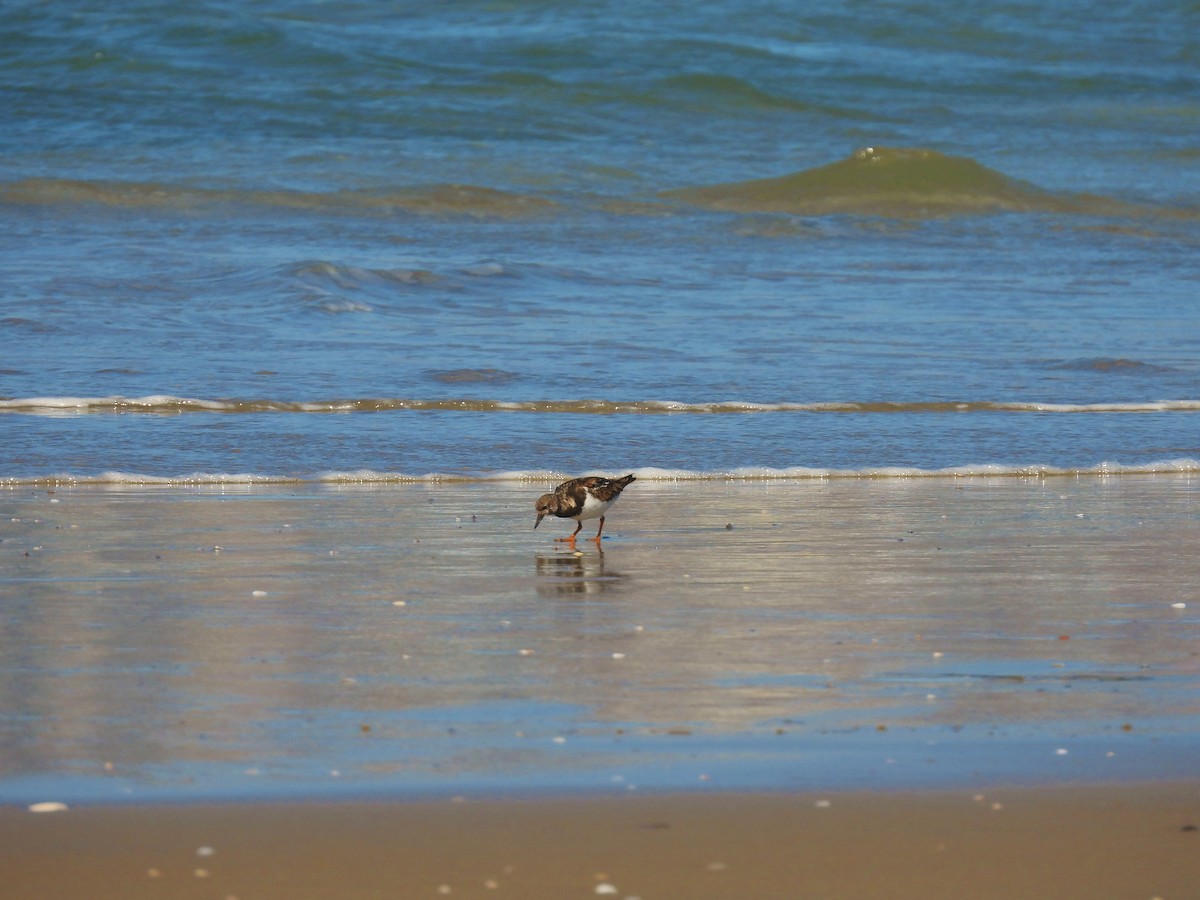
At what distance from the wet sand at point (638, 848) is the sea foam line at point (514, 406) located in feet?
22.8

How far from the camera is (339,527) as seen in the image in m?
6.72

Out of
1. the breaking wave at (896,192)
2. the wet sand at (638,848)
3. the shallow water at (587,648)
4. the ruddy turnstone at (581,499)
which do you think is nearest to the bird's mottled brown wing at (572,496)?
the ruddy turnstone at (581,499)

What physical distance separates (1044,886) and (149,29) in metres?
27.2

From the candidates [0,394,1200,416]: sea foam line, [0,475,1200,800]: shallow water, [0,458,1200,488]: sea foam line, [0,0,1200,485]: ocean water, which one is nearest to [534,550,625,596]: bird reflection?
[0,475,1200,800]: shallow water

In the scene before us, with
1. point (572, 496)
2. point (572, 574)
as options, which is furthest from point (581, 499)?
point (572, 574)

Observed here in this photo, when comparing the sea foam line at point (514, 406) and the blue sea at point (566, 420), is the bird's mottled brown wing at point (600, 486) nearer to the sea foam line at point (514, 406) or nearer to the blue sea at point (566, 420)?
the blue sea at point (566, 420)

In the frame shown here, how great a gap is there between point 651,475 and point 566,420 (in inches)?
60.9

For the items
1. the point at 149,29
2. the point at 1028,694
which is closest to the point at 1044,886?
the point at 1028,694

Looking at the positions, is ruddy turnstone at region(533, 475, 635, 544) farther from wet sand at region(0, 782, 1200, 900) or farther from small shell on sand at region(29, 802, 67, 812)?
small shell on sand at region(29, 802, 67, 812)

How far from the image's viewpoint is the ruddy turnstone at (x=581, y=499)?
6.32 metres

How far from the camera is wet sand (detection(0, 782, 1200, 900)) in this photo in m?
2.88

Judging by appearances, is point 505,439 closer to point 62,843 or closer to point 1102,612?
point 1102,612

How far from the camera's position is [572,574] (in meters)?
5.73

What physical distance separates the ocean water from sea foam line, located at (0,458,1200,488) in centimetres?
5
